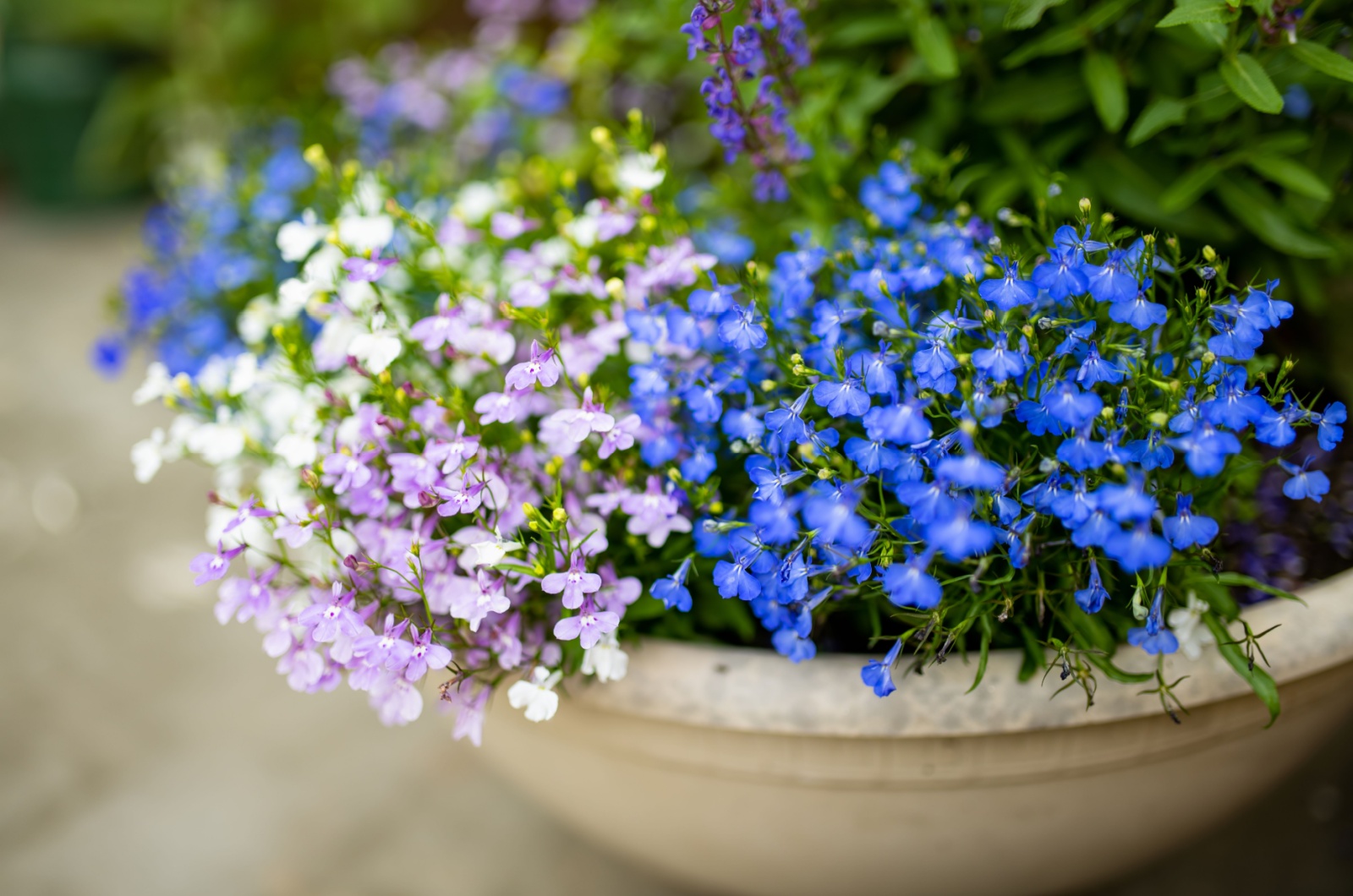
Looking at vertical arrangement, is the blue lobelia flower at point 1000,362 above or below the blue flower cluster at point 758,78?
below

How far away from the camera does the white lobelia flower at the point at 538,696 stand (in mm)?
792

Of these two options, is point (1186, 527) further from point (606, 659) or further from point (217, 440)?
point (217, 440)

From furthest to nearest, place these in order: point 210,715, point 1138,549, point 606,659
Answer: point 210,715 < point 606,659 < point 1138,549

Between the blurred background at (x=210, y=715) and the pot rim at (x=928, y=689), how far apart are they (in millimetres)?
437

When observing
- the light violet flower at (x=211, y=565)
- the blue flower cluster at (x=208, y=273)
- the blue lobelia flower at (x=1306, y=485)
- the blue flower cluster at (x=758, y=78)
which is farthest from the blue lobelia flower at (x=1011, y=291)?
Result: the blue flower cluster at (x=208, y=273)

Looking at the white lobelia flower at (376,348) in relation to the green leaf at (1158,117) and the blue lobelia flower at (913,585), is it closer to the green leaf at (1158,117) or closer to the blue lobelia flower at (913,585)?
the blue lobelia flower at (913,585)

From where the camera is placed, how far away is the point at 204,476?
7.55 ft

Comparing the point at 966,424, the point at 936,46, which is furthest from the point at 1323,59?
the point at 966,424

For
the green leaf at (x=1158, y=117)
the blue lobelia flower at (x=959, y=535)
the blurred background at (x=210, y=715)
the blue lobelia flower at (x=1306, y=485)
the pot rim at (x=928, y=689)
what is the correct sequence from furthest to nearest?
the blurred background at (x=210, y=715) < the green leaf at (x=1158, y=117) < the pot rim at (x=928, y=689) < the blue lobelia flower at (x=1306, y=485) < the blue lobelia flower at (x=959, y=535)

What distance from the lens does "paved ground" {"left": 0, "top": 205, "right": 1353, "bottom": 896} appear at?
4.33 ft

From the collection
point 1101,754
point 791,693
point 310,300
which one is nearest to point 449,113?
point 310,300

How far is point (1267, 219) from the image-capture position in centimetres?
100

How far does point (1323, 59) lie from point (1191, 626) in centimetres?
52

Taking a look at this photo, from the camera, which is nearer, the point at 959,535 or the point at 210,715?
the point at 959,535
